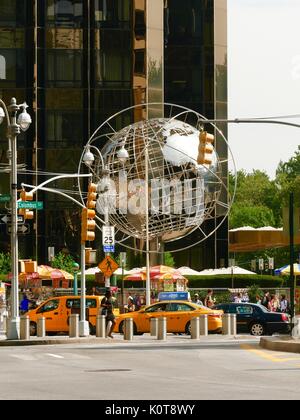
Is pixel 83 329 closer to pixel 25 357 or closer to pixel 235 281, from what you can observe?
pixel 25 357

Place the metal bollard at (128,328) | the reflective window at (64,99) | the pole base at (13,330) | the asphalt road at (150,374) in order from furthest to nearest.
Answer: the reflective window at (64,99)
the metal bollard at (128,328)
the pole base at (13,330)
the asphalt road at (150,374)

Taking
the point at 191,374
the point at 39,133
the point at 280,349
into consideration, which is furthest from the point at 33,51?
the point at 191,374

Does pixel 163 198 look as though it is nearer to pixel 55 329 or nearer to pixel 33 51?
pixel 33 51

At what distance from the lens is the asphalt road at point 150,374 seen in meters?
19.0

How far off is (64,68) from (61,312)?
4205 centimetres

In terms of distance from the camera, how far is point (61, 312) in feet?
175

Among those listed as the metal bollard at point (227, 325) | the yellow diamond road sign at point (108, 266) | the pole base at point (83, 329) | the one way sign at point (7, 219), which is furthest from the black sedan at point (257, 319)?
the one way sign at point (7, 219)

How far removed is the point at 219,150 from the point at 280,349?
204ft

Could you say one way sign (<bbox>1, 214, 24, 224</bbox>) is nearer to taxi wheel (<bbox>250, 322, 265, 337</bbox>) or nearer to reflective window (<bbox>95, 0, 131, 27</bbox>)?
taxi wheel (<bbox>250, 322, 265, 337</bbox>)

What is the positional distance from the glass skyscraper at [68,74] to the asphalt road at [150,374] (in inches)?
A: 2183

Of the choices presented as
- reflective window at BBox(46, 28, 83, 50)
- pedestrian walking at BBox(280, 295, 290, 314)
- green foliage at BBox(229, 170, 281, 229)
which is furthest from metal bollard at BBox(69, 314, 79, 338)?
green foliage at BBox(229, 170, 281, 229)

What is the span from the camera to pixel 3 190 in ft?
305

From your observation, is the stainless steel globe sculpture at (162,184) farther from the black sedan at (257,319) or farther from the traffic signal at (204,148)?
the traffic signal at (204,148)

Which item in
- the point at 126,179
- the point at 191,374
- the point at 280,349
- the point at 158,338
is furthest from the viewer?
the point at 126,179
